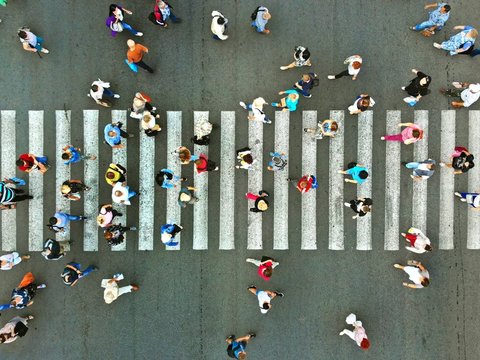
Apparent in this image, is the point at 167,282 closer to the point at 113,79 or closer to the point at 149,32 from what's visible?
the point at 113,79

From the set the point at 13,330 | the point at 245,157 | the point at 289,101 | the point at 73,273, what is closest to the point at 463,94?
the point at 289,101

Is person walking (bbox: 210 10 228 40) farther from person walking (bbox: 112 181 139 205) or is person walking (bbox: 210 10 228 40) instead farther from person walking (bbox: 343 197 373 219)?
person walking (bbox: 343 197 373 219)

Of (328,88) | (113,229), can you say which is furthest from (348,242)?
(113,229)

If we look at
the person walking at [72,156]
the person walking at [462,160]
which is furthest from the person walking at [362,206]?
the person walking at [72,156]

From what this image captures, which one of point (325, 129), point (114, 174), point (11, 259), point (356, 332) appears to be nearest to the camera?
point (114, 174)

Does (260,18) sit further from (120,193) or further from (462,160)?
(462,160)

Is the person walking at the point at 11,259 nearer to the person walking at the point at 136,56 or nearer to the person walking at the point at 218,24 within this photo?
the person walking at the point at 136,56
